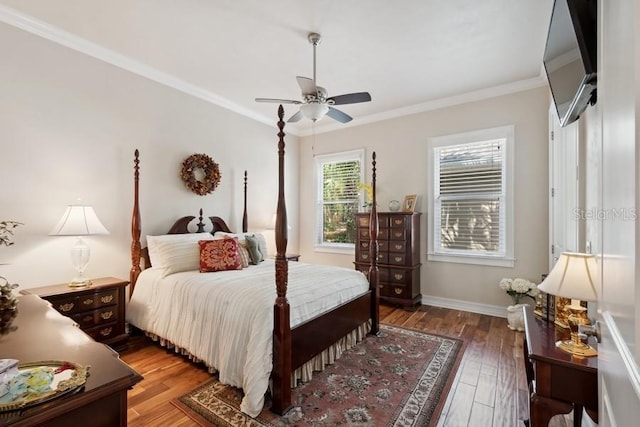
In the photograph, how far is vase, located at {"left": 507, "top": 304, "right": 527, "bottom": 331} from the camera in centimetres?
333

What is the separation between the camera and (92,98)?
2.99m

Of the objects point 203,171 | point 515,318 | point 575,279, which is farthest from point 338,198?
point 575,279

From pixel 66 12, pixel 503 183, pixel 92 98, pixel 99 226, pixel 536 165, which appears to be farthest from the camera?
pixel 503 183

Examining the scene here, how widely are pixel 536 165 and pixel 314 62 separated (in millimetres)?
2869

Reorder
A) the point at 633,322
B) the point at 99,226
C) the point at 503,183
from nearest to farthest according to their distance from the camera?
1. the point at 633,322
2. the point at 99,226
3. the point at 503,183

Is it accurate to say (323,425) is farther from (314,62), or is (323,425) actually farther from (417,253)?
(314,62)

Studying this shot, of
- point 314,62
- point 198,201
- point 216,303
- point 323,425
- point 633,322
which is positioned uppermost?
point 314,62

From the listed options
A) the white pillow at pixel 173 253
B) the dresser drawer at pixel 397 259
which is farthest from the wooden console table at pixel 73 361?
the dresser drawer at pixel 397 259

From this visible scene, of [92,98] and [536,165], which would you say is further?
[536,165]

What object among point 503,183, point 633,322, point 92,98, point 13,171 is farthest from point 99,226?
point 503,183

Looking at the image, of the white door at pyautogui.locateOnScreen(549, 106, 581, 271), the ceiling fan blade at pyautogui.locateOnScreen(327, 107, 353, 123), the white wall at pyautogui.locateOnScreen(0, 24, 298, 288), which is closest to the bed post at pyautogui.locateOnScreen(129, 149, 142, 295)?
the white wall at pyautogui.locateOnScreen(0, 24, 298, 288)

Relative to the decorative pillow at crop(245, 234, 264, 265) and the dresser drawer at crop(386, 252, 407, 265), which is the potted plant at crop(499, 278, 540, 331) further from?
the decorative pillow at crop(245, 234, 264, 265)

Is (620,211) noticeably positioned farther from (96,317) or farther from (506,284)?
(96,317)

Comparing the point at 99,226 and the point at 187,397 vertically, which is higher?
the point at 99,226
